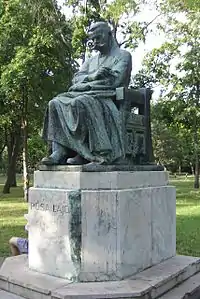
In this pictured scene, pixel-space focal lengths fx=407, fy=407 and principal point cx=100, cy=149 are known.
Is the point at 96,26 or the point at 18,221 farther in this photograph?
the point at 18,221

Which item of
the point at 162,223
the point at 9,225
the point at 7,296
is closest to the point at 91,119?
the point at 162,223

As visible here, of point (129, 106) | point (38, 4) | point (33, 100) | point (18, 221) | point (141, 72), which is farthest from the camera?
point (141, 72)

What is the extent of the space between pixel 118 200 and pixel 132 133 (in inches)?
37.1

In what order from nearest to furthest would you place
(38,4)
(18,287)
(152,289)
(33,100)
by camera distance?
1. (152,289)
2. (18,287)
3. (38,4)
4. (33,100)

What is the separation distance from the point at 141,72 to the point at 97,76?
16.8 m

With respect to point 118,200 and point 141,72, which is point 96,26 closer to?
point 118,200

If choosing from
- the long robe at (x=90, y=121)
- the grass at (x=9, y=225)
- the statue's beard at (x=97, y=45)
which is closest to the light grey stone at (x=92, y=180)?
the long robe at (x=90, y=121)

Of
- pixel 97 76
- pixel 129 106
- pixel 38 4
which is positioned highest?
pixel 38 4

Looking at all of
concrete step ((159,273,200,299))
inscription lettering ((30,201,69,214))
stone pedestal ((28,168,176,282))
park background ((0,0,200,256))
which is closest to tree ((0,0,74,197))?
park background ((0,0,200,256))

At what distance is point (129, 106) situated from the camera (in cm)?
438

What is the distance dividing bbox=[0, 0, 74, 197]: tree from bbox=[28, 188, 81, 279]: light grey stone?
1313cm

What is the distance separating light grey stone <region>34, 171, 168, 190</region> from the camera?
12.8ft

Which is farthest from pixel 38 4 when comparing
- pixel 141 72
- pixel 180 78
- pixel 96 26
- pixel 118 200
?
pixel 118 200

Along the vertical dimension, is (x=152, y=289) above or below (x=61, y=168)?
below
